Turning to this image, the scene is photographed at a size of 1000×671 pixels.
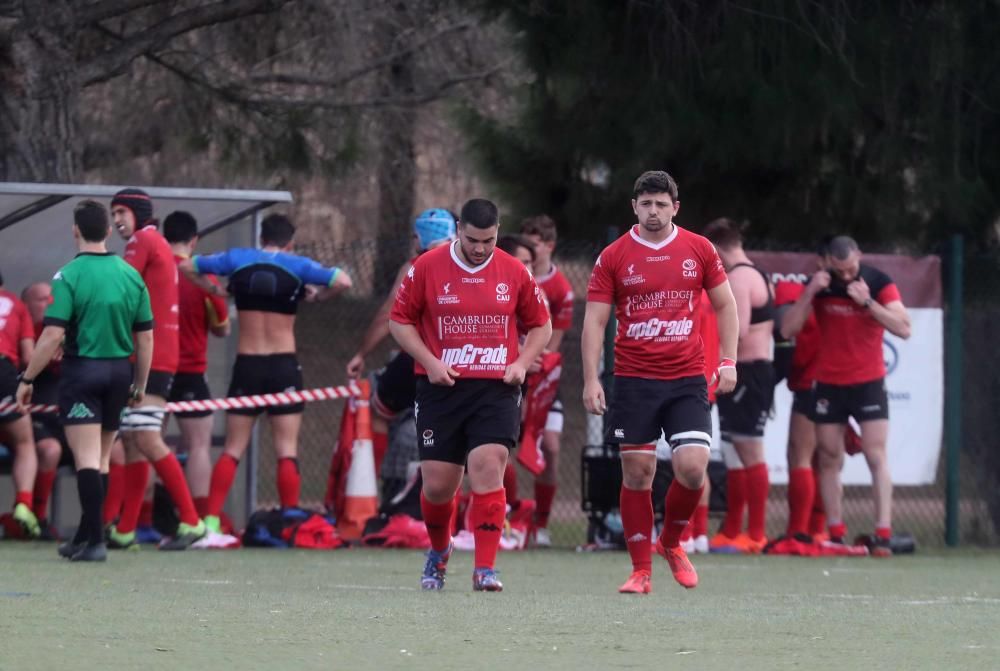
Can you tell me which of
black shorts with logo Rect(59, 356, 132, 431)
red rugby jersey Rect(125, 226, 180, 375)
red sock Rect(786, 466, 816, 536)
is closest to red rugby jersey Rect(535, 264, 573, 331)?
red sock Rect(786, 466, 816, 536)

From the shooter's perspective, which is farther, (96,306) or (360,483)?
(360,483)

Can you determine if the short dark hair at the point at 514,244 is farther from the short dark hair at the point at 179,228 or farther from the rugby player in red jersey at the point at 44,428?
the rugby player in red jersey at the point at 44,428

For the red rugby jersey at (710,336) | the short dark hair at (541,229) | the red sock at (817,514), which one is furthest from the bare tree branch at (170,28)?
the red sock at (817,514)

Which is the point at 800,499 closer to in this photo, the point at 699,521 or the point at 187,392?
the point at 699,521

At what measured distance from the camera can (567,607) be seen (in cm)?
744

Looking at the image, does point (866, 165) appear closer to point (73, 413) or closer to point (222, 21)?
point (222, 21)

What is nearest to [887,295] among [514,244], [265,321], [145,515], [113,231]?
[514,244]

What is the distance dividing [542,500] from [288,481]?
1.83 meters

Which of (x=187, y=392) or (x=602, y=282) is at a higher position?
(x=602, y=282)

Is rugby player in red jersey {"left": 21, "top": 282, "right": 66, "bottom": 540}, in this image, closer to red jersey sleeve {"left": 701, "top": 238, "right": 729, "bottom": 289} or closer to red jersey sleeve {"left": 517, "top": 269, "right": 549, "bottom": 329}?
red jersey sleeve {"left": 517, "top": 269, "right": 549, "bottom": 329}

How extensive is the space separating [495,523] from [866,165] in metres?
6.31

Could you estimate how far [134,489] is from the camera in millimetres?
10992

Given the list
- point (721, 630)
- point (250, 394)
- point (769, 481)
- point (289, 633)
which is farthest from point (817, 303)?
point (289, 633)

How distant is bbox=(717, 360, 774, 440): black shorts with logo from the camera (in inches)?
454
